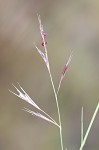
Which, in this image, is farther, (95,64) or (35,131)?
(95,64)

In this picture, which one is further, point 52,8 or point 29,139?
point 52,8

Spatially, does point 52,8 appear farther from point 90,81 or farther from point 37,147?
point 37,147

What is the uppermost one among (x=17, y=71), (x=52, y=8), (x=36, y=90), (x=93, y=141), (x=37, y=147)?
(x=52, y=8)

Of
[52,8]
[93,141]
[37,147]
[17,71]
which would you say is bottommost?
[93,141]

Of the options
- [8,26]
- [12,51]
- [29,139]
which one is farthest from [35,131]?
[8,26]

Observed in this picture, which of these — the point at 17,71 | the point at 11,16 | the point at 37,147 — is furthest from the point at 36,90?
the point at 11,16

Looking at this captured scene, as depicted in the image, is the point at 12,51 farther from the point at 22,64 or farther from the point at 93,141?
the point at 93,141

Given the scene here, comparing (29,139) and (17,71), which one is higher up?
(17,71)
